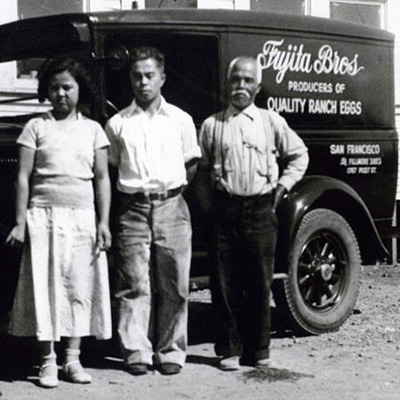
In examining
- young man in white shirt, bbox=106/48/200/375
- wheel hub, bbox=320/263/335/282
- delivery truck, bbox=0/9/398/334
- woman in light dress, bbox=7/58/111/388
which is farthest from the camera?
wheel hub, bbox=320/263/335/282

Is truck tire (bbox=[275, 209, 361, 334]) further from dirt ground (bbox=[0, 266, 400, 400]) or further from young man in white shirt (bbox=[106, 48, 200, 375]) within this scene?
young man in white shirt (bbox=[106, 48, 200, 375])

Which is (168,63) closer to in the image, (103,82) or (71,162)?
(103,82)

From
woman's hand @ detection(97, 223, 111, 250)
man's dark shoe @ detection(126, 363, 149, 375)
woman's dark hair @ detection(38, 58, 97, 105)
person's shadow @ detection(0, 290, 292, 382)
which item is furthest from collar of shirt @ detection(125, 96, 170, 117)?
man's dark shoe @ detection(126, 363, 149, 375)

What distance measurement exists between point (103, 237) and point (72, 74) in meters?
0.94

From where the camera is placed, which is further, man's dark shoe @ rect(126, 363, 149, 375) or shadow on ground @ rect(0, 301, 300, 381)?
shadow on ground @ rect(0, 301, 300, 381)

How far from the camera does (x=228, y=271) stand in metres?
6.36

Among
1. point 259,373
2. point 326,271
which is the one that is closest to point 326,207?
point 326,271

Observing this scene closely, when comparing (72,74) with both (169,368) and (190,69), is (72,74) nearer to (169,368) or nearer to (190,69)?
(190,69)

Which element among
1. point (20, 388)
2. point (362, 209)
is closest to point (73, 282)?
point (20, 388)

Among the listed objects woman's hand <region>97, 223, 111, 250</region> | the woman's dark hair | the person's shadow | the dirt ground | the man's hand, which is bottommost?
the dirt ground

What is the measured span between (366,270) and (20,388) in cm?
633

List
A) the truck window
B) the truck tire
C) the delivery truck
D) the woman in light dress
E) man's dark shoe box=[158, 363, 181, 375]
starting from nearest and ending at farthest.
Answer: the woman in light dress < man's dark shoe box=[158, 363, 181, 375] < the delivery truck < the truck window < the truck tire

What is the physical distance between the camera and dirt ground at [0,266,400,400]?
225 inches

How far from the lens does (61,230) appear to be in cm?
585
